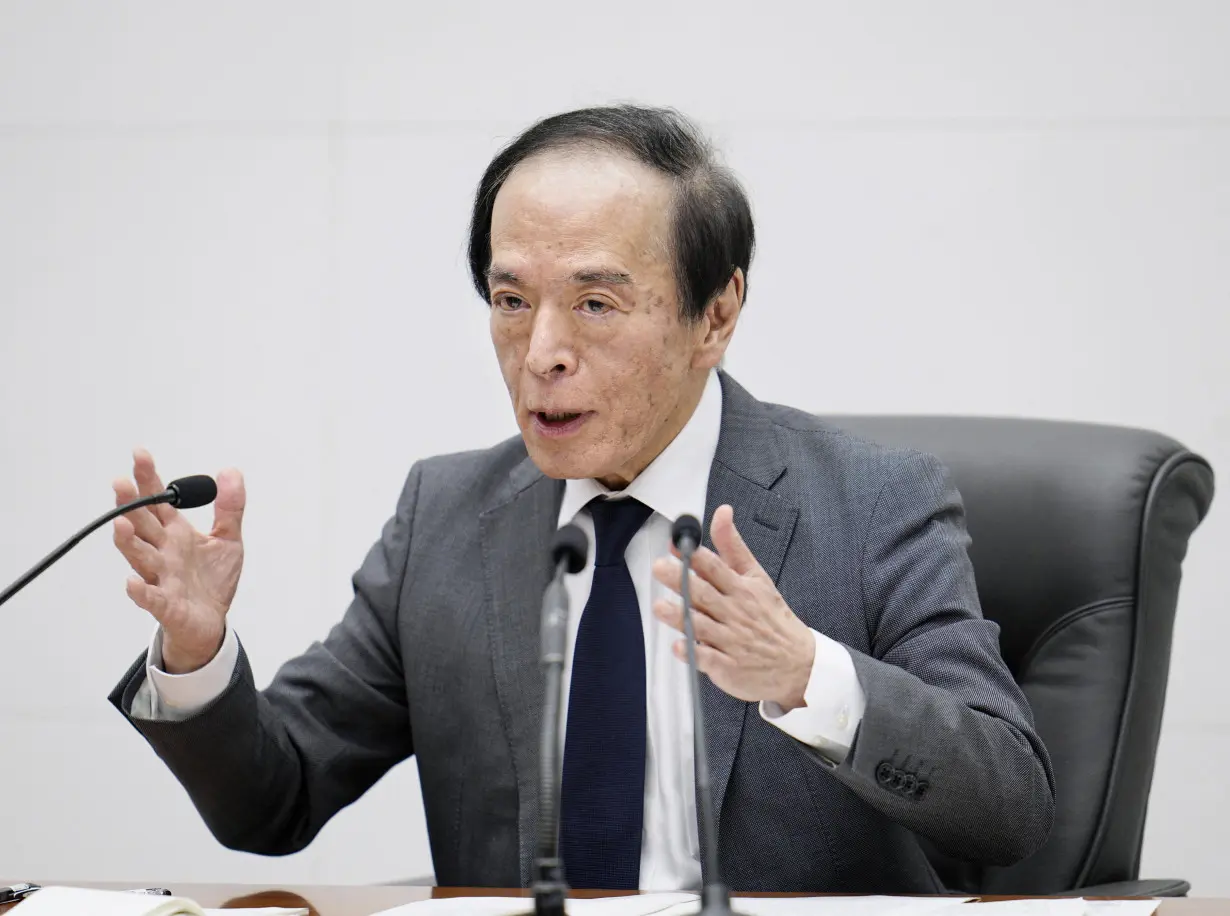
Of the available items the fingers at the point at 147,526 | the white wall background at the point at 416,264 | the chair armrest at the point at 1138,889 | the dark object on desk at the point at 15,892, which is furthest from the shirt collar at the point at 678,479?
the white wall background at the point at 416,264

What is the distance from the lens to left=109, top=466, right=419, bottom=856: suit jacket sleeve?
1538mm

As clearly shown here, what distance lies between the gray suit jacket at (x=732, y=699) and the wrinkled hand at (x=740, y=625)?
107 millimetres

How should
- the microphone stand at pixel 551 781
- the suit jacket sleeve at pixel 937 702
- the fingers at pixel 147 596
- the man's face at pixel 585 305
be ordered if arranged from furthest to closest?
1. the man's face at pixel 585 305
2. the fingers at pixel 147 596
3. the suit jacket sleeve at pixel 937 702
4. the microphone stand at pixel 551 781

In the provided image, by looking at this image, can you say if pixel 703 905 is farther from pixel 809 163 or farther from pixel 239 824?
pixel 809 163

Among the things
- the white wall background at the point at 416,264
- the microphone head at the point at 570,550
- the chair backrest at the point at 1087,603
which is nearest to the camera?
the microphone head at the point at 570,550

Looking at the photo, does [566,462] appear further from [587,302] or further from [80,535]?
[80,535]

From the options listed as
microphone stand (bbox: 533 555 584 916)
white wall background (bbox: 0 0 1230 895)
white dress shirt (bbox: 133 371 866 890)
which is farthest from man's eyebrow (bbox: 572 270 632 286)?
white wall background (bbox: 0 0 1230 895)

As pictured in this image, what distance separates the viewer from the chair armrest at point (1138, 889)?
1508 mm

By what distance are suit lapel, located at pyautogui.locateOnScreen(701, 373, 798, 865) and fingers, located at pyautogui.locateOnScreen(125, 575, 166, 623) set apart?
62 centimetres

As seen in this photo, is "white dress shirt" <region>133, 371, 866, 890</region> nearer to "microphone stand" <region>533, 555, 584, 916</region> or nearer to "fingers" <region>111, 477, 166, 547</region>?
"fingers" <region>111, 477, 166, 547</region>

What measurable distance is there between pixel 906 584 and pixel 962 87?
139 cm

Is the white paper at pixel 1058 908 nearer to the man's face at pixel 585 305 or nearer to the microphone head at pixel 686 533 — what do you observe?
the microphone head at pixel 686 533

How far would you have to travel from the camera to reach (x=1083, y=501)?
1.69 metres

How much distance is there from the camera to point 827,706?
128cm
